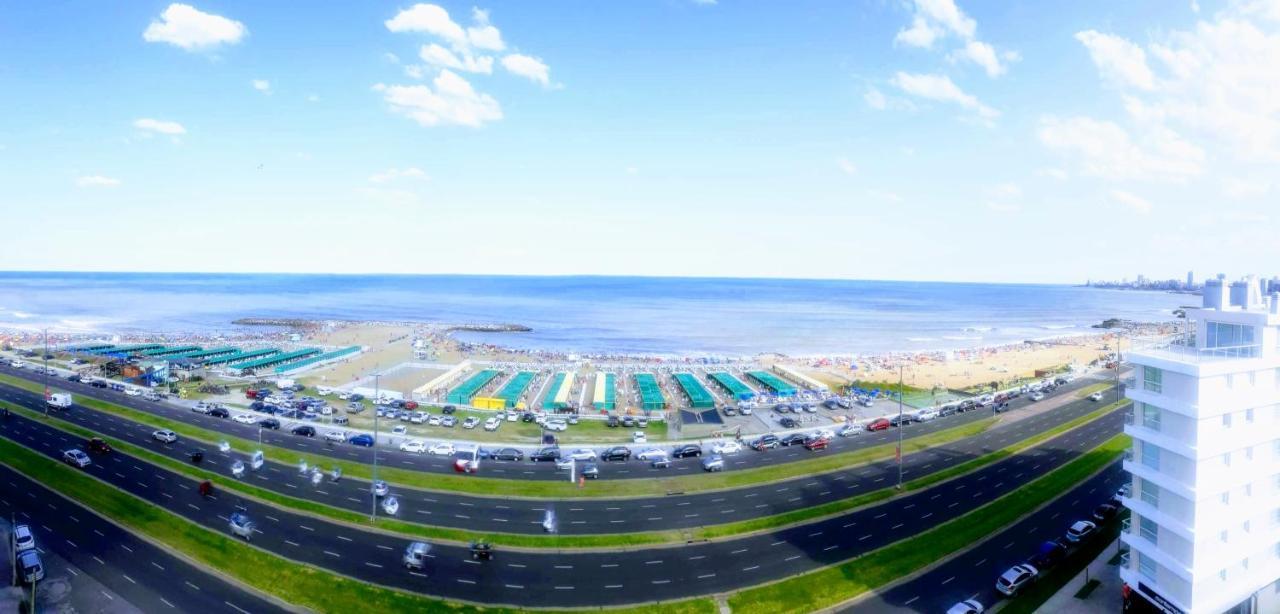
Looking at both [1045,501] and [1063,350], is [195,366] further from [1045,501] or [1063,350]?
[1063,350]

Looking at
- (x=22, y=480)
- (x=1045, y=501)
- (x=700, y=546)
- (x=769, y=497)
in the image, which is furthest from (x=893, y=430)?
(x=22, y=480)

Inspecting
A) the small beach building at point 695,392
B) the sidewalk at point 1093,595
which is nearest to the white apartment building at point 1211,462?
the sidewalk at point 1093,595

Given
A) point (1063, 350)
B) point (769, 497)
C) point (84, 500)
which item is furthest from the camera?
point (1063, 350)

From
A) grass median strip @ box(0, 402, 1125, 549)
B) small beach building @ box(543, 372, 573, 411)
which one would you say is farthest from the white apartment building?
small beach building @ box(543, 372, 573, 411)

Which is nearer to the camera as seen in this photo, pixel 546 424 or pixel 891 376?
pixel 546 424

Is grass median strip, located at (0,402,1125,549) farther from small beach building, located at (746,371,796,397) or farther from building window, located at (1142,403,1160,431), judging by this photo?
small beach building, located at (746,371,796,397)
